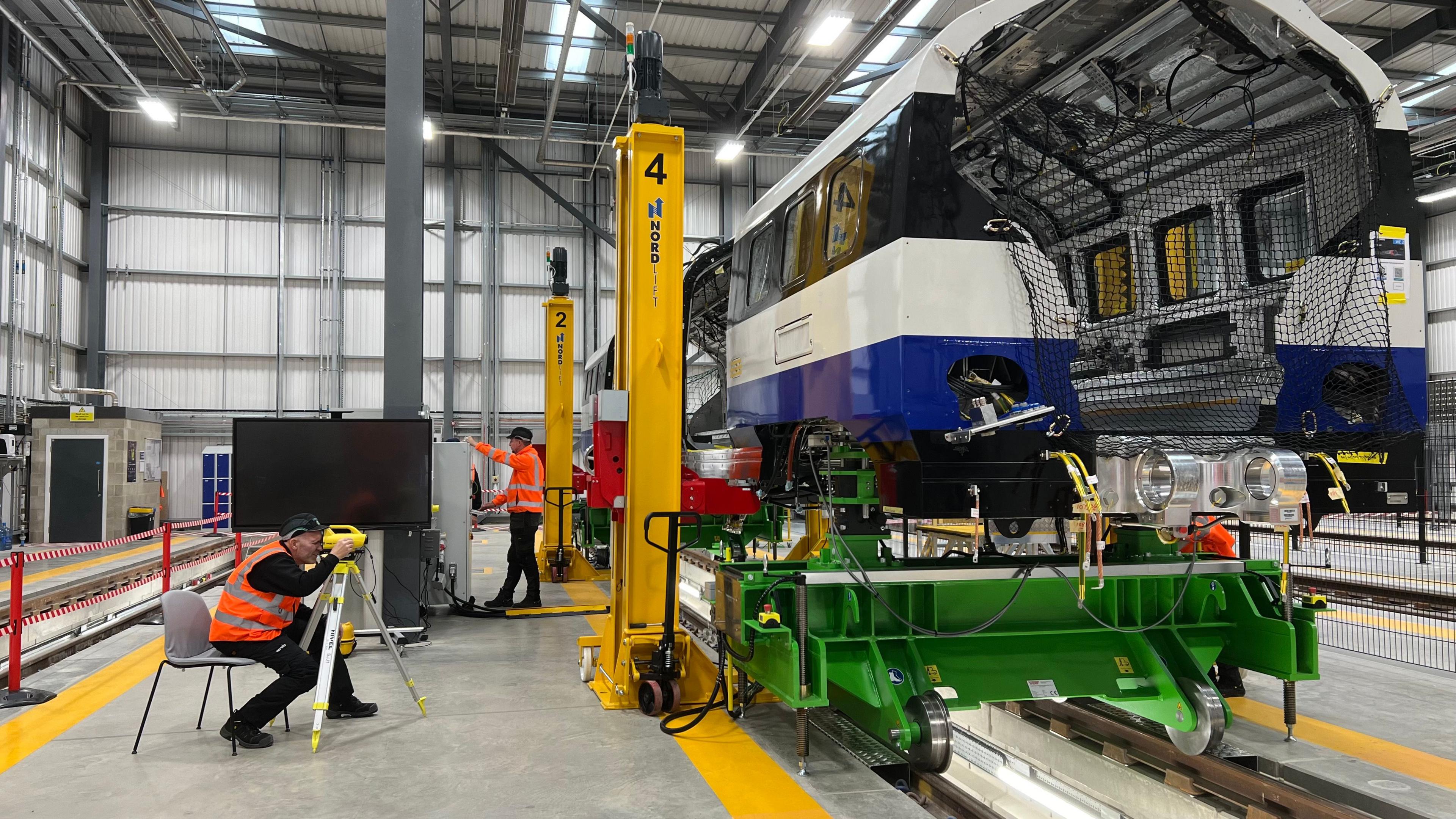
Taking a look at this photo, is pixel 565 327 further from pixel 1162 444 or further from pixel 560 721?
pixel 1162 444

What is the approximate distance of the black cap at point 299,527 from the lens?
492cm

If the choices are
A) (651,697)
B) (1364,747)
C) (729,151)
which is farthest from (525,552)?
(729,151)

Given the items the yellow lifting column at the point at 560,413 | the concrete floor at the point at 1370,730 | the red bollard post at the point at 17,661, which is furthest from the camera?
the yellow lifting column at the point at 560,413

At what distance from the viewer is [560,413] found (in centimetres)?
1088

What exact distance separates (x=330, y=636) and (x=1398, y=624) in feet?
30.7

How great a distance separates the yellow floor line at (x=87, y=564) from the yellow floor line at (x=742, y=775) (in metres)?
9.65

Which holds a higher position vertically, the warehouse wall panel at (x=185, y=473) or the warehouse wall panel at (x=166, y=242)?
the warehouse wall panel at (x=166, y=242)

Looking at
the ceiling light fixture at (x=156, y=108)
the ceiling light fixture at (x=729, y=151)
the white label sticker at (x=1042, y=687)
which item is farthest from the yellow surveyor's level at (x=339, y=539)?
the ceiling light fixture at (x=729, y=151)

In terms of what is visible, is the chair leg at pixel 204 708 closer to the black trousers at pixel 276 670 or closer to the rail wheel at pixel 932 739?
the black trousers at pixel 276 670

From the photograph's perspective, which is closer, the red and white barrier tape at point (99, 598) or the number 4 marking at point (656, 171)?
the number 4 marking at point (656, 171)

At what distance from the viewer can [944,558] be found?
15.8ft

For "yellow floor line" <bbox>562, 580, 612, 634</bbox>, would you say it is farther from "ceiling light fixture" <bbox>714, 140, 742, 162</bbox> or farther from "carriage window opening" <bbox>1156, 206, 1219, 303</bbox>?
"ceiling light fixture" <bbox>714, 140, 742, 162</bbox>

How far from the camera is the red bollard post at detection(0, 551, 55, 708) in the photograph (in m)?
5.64

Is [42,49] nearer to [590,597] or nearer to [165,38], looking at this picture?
[165,38]
